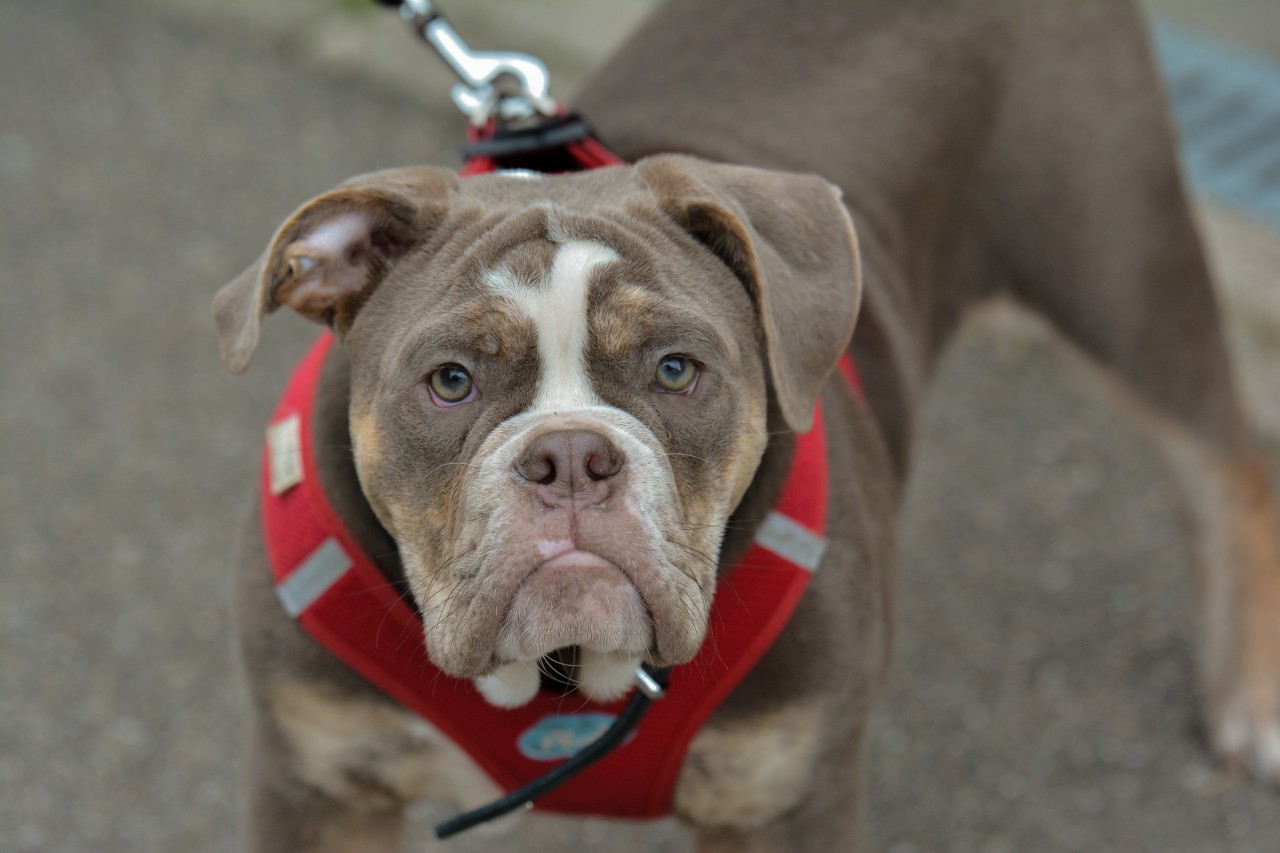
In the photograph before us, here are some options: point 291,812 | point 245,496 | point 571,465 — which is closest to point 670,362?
point 571,465

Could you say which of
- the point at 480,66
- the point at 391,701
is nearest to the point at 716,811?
the point at 391,701

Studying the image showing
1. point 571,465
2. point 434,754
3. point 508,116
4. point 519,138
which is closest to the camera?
point 571,465

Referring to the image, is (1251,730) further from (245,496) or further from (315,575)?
(245,496)

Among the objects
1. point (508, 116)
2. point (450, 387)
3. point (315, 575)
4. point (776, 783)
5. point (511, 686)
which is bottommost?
point (776, 783)

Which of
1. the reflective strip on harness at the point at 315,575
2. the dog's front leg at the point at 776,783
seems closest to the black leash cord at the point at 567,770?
the dog's front leg at the point at 776,783

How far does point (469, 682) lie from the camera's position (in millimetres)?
2467

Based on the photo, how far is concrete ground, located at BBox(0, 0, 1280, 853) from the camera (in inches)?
143

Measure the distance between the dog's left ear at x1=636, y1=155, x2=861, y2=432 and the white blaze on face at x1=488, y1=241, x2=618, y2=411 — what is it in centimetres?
25

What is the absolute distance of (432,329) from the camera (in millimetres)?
2189

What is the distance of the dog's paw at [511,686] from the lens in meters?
2.44

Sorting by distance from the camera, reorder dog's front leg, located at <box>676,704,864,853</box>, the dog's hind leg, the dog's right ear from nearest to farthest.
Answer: the dog's right ear < dog's front leg, located at <box>676,704,864,853</box> < the dog's hind leg

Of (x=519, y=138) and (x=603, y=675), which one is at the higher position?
(x=519, y=138)

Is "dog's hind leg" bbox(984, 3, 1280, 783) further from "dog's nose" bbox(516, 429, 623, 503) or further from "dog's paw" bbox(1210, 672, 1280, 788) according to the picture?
"dog's nose" bbox(516, 429, 623, 503)

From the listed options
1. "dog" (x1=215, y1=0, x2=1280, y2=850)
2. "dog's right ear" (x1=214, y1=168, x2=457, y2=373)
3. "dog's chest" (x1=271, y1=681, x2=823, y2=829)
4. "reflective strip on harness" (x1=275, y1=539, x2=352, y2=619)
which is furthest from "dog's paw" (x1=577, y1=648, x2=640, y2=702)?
"dog's right ear" (x1=214, y1=168, x2=457, y2=373)
